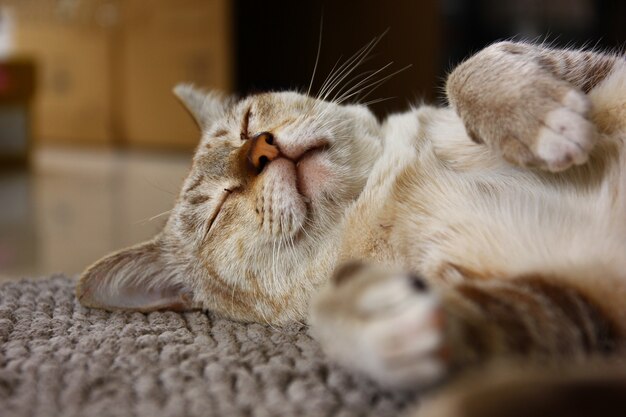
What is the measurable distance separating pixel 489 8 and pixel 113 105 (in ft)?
9.46

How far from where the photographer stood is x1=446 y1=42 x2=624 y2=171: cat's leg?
1.04m

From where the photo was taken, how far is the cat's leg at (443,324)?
74cm

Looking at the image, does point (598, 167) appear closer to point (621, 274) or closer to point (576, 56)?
point (621, 274)

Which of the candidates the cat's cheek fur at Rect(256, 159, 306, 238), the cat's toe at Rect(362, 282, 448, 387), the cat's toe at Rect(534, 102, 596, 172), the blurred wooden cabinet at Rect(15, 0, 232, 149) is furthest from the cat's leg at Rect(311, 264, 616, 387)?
the blurred wooden cabinet at Rect(15, 0, 232, 149)

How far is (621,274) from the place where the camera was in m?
0.93

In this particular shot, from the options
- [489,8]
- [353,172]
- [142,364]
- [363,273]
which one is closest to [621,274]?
[363,273]

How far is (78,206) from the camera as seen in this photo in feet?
11.1

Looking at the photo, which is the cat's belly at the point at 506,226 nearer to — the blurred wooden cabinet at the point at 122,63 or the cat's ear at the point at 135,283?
the cat's ear at the point at 135,283

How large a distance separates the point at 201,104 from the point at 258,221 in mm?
589

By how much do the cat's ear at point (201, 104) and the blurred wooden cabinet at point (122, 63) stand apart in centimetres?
297

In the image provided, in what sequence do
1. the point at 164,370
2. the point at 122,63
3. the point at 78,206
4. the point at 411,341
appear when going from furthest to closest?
1. the point at 122,63
2. the point at 78,206
3. the point at 164,370
4. the point at 411,341

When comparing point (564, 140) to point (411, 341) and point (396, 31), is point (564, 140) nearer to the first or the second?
point (411, 341)

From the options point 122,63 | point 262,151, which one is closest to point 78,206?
point 262,151

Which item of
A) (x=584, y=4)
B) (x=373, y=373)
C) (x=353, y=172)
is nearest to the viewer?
(x=373, y=373)
